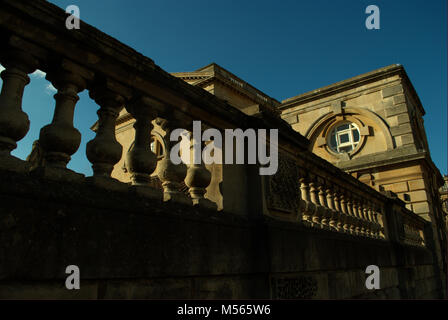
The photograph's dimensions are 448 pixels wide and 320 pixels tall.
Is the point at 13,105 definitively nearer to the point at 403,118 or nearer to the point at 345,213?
the point at 345,213

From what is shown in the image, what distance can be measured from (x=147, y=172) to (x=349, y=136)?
13472 mm

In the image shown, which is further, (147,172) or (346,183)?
(346,183)

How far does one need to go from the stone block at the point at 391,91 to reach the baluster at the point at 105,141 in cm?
1375

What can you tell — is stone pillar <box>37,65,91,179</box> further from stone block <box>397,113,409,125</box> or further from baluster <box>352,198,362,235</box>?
stone block <box>397,113,409,125</box>

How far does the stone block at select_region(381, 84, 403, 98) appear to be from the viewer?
1339 centimetres

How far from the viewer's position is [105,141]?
2.13 meters

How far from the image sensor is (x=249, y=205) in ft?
10.1

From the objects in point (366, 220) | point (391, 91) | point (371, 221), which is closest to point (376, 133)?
point (391, 91)

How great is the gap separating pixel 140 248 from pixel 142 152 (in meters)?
0.68

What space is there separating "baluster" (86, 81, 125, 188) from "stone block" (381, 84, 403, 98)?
13.8 m

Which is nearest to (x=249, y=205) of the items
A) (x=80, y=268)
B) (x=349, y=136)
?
(x=80, y=268)
